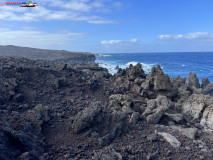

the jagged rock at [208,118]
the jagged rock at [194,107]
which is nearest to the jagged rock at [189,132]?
the jagged rock at [208,118]

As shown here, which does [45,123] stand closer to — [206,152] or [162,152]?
[162,152]

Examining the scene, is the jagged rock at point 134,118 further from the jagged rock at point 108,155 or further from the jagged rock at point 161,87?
the jagged rock at point 161,87

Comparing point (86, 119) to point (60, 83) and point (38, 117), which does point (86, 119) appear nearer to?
point (38, 117)

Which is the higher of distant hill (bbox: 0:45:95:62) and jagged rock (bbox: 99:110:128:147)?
distant hill (bbox: 0:45:95:62)

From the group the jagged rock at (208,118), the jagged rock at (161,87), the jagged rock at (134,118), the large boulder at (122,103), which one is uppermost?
the jagged rock at (161,87)

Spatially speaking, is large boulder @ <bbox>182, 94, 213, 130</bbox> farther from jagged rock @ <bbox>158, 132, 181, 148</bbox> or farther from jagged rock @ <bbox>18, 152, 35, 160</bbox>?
jagged rock @ <bbox>18, 152, 35, 160</bbox>

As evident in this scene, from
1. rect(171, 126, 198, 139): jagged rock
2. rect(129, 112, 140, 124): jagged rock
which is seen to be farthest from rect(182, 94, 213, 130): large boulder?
rect(129, 112, 140, 124): jagged rock

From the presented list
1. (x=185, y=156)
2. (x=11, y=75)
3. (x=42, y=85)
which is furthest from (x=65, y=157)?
(x=11, y=75)

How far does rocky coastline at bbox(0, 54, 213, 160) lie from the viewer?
182 inches

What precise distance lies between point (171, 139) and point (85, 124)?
2699 mm

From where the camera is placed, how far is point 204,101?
896 cm

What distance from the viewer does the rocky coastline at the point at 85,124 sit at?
4.61m

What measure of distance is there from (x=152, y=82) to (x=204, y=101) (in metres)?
2.96

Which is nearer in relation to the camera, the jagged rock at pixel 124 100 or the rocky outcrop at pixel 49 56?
the jagged rock at pixel 124 100
